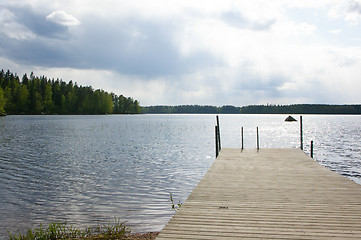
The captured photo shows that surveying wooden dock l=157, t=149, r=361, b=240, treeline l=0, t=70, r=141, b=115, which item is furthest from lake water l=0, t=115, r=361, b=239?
treeline l=0, t=70, r=141, b=115

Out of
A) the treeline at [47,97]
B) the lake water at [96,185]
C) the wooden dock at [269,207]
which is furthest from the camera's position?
the treeline at [47,97]

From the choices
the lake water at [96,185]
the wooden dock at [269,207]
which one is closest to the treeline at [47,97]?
the lake water at [96,185]

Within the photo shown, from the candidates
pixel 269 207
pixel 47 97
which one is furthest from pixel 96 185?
pixel 47 97

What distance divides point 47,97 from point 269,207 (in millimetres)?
139650

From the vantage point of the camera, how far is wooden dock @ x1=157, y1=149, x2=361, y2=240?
5.73 m

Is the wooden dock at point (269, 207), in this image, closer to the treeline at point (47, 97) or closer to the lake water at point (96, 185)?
the lake water at point (96, 185)

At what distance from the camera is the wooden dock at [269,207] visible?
5730 millimetres

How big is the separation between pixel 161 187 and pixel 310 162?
754 centimetres

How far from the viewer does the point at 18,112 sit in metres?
134

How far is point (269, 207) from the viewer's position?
7551 millimetres

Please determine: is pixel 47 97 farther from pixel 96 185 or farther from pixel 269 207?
pixel 269 207

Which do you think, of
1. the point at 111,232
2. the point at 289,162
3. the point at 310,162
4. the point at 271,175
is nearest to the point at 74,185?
the point at 111,232

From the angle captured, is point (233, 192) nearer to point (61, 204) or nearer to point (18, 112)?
point (61, 204)

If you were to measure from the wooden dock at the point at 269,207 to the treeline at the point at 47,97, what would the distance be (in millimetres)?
108028
